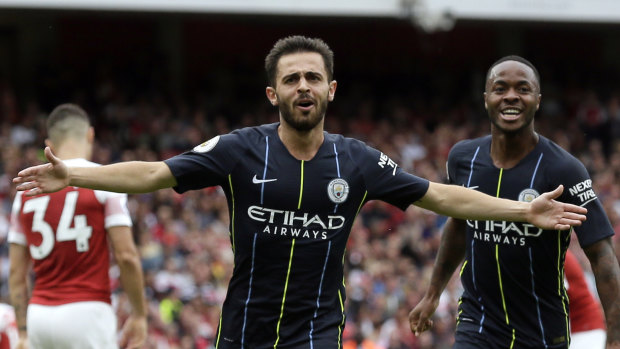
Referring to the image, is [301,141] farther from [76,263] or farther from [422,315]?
[76,263]

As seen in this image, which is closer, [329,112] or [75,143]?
[75,143]

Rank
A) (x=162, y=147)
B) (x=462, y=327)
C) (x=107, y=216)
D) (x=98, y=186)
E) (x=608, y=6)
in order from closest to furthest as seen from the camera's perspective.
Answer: (x=98, y=186)
(x=462, y=327)
(x=107, y=216)
(x=162, y=147)
(x=608, y=6)

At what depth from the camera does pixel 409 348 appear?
14.0 metres

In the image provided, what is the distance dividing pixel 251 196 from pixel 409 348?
9151mm

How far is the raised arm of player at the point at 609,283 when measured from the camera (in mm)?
5594

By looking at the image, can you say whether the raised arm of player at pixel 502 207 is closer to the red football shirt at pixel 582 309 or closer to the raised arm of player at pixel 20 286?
the red football shirt at pixel 582 309

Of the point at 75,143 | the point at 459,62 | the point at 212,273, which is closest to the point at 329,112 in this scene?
the point at 459,62

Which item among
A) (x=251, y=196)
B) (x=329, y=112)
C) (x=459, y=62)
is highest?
(x=459, y=62)

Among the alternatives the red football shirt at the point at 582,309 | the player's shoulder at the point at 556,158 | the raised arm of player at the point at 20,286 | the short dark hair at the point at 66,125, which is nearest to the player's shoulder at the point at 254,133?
the player's shoulder at the point at 556,158

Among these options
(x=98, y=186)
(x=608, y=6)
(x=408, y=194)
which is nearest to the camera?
(x=98, y=186)

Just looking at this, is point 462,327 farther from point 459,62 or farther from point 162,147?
point 459,62

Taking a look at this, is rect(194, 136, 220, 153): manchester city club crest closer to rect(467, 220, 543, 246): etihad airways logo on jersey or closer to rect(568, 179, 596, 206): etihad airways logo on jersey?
rect(467, 220, 543, 246): etihad airways logo on jersey

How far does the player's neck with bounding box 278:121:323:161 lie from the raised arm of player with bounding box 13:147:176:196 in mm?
631

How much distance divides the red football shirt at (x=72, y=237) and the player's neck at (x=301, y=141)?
185 centimetres
